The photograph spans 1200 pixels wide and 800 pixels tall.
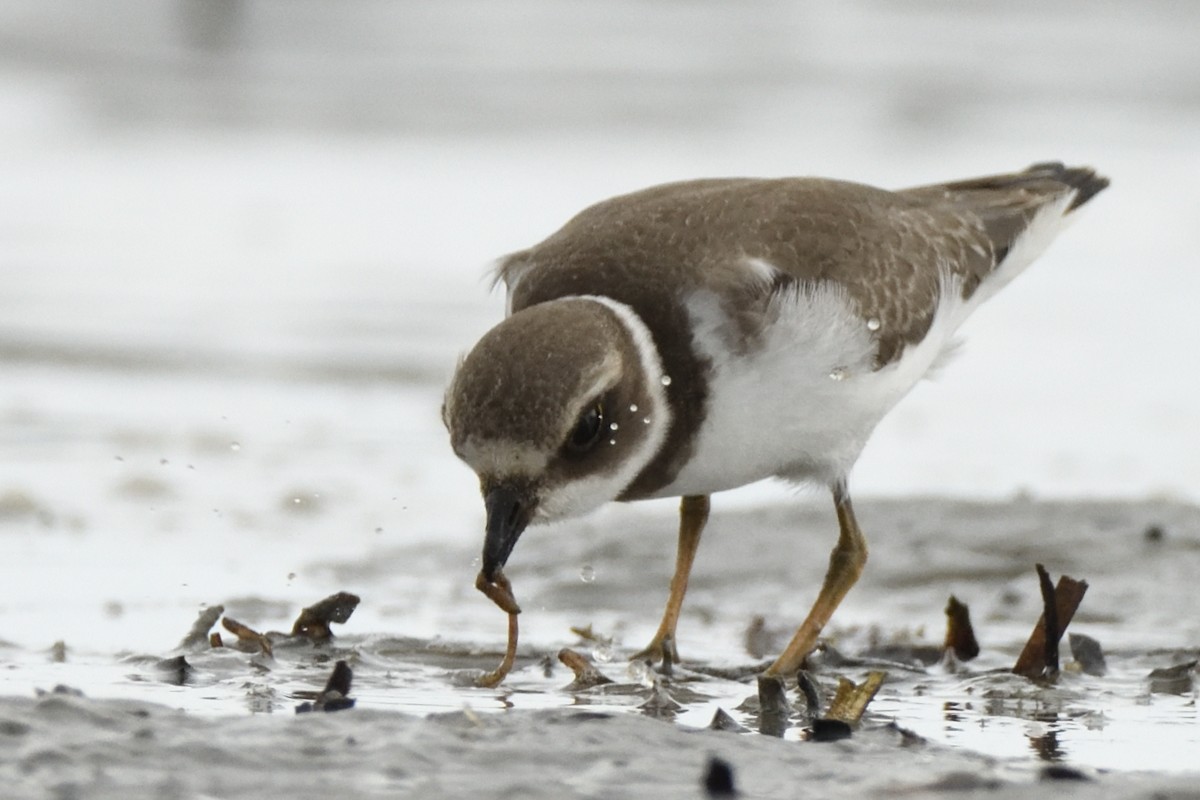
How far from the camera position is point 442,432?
782cm

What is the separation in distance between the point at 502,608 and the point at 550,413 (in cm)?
46

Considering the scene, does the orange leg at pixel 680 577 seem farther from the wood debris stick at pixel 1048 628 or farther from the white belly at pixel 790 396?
the wood debris stick at pixel 1048 628

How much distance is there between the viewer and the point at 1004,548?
6.29 metres

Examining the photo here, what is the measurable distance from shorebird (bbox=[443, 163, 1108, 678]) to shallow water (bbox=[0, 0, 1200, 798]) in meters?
0.45

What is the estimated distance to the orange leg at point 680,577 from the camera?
193 inches

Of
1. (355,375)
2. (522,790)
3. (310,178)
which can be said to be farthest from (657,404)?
(310,178)

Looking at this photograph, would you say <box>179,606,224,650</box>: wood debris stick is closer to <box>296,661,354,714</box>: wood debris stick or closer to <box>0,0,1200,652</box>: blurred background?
<box>296,661,354,714</box>: wood debris stick

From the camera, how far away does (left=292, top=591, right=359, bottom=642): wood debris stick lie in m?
4.71

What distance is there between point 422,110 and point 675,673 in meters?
10.8

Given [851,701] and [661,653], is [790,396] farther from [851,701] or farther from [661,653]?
[851,701]

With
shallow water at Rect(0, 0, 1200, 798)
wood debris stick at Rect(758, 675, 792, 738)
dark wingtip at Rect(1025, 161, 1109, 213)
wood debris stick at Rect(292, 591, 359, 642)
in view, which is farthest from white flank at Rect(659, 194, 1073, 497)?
dark wingtip at Rect(1025, 161, 1109, 213)

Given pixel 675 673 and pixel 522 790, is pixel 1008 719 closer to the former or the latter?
pixel 675 673

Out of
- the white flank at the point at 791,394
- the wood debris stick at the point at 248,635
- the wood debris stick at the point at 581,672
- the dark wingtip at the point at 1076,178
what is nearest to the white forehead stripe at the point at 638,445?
the white flank at the point at 791,394

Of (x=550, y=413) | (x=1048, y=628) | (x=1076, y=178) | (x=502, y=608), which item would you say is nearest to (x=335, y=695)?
(x=502, y=608)
